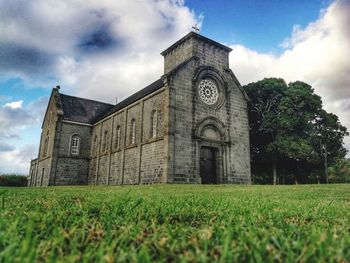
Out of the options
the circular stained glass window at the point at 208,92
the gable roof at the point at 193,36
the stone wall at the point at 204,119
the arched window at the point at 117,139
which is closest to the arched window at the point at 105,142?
the arched window at the point at 117,139

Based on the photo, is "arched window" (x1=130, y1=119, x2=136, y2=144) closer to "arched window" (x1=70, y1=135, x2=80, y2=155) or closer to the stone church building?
the stone church building

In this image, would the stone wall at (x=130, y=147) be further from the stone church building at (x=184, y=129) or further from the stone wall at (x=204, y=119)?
the stone wall at (x=204, y=119)

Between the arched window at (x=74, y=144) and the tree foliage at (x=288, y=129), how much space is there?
21956mm

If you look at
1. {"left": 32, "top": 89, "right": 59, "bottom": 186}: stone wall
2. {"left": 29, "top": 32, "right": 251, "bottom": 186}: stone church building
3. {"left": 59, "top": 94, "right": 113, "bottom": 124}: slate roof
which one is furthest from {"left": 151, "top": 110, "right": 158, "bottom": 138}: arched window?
{"left": 59, "top": 94, "right": 113, "bottom": 124}: slate roof

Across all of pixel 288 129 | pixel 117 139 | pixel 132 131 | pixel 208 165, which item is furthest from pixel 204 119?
pixel 288 129

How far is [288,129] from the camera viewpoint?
1190 inches

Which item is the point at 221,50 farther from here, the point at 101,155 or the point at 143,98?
the point at 101,155

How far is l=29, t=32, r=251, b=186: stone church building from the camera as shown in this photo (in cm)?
2047

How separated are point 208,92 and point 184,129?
4.66 m

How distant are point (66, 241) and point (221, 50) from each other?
25239 mm

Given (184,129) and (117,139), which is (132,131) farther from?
(184,129)

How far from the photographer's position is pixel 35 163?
39531 millimetres

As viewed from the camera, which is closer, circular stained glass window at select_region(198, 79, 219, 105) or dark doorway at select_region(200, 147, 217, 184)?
dark doorway at select_region(200, 147, 217, 184)

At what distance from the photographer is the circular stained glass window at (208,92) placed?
75.2 feet
